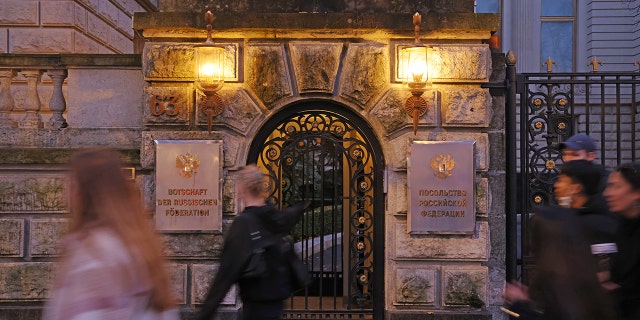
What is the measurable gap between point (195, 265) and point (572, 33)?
18988 millimetres

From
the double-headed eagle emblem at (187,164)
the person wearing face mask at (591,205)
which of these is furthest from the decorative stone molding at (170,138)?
the person wearing face mask at (591,205)

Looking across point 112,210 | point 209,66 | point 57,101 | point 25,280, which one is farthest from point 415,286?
point 112,210

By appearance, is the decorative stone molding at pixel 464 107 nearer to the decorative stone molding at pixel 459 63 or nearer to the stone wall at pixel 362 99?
the stone wall at pixel 362 99

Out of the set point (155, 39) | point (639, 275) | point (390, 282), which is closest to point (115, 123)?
point (155, 39)

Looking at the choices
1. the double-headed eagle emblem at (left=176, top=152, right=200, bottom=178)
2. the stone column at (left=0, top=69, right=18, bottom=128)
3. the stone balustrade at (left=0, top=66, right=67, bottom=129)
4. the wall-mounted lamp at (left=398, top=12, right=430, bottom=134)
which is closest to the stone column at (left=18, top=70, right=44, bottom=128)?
the stone balustrade at (left=0, top=66, right=67, bottom=129)

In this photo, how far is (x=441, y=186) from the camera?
8383 millimetres

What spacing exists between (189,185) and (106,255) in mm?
5158

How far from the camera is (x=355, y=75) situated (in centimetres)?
852

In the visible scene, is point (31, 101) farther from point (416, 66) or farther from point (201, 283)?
point (416, 66)

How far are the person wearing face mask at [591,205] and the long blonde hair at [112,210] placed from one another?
253 centimetres

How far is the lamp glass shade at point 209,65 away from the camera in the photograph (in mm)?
8258

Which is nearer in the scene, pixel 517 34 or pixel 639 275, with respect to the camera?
pixel 639 275

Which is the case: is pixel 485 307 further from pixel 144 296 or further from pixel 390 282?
pixel 144 296

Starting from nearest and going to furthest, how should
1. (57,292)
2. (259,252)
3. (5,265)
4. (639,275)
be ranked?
(57,292) → (639,275) → (259,252) → (5,265)
